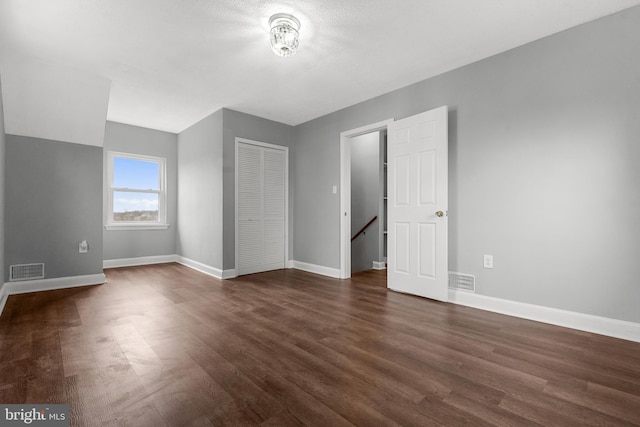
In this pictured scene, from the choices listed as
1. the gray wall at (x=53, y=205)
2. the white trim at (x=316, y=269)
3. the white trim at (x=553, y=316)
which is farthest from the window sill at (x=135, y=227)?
the white trim at (x=553, y=316)

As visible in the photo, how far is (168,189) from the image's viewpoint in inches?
224

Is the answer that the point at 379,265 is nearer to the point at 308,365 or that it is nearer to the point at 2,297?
the point at 308,365

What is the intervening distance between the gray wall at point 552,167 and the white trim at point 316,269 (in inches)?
72.1

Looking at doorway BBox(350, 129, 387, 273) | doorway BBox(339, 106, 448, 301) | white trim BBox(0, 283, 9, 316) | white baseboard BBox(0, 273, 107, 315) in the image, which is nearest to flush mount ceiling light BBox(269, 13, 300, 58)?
doorway BBox(339, 106, 448, 301)

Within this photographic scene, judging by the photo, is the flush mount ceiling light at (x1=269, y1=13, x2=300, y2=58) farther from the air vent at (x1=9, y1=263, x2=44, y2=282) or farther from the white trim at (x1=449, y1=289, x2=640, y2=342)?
the air vent at (x1=9, y1=263, x2=44, y2=282)

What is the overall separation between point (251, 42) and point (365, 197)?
134 inches

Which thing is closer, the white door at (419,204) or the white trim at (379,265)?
the white door at (419,204)

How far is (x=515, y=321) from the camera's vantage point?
2623 mm

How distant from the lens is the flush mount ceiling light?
2.35 m

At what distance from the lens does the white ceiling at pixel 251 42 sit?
225 cm

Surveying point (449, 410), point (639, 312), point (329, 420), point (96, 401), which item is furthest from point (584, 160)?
point (96, 401)

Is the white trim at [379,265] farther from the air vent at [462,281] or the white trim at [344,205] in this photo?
the air vent at [462,281]

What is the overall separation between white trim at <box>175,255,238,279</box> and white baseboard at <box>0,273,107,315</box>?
1279mm

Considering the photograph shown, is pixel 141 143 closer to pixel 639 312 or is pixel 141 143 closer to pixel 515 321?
pixel 515 321
